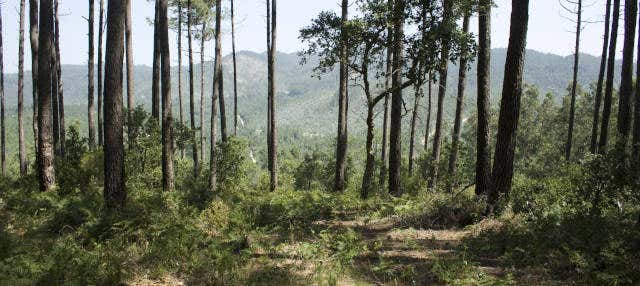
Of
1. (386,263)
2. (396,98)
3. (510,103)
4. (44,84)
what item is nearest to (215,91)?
(44,84)

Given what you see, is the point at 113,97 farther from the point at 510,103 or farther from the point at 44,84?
the point at 510,103

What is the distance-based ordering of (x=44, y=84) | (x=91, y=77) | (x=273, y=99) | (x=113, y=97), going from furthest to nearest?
(x=91, y=77), (x=273, y=99), (x=44, y=84), (x=113, y=97)

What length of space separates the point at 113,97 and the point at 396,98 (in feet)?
24.0

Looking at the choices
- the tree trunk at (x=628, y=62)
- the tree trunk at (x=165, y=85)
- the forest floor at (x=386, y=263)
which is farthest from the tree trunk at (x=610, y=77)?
the tree trunk at (x=165, y=85)

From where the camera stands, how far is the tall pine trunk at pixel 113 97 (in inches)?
335

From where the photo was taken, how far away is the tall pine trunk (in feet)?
27.9

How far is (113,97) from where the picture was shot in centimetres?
861

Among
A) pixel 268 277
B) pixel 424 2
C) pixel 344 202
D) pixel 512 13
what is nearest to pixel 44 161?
pixel 344 202

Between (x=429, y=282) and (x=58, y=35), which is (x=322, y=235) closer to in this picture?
(x=429, y=282)

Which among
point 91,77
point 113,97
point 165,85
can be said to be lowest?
point 113,97

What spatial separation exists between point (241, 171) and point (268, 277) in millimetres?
15444

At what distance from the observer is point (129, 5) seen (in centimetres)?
1549

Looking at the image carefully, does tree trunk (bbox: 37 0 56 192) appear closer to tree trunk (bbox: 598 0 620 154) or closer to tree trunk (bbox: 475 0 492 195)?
tree trunk (bbox: 475 0 492 195)

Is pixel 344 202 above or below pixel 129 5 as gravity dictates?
below
